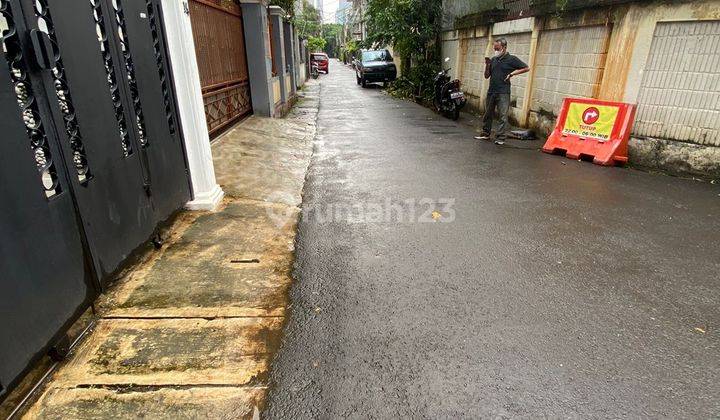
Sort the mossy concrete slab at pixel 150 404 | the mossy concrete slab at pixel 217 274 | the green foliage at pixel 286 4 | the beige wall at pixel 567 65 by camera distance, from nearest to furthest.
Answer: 1. the mossy concrete slab at pixel 150 404
2. the mossy concrete slab at pixel 217 274
3. the beige wall at pixel 567 65
4. the green foliage at pixel 286 4

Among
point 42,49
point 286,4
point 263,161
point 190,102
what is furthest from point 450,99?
point 42,49

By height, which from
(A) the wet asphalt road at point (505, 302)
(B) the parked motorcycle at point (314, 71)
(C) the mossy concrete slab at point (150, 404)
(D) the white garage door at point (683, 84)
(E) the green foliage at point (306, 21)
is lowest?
(A) the wet asphalt road at point (505, 302)

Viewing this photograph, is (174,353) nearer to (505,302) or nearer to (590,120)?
(505,302)

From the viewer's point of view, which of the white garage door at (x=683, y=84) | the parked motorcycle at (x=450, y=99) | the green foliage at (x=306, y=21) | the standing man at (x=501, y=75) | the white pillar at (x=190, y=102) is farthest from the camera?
the green foliage at (x=306, y=21)

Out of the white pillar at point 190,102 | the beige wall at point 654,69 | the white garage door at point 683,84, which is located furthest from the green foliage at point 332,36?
the white pillar at point 190,102

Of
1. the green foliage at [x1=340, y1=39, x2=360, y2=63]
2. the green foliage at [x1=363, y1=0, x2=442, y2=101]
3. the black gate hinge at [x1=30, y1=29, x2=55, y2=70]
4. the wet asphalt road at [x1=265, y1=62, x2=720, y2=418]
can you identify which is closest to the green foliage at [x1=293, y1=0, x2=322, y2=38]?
the green foliage at [x1=340, y1=39, x2=360, y2=63]

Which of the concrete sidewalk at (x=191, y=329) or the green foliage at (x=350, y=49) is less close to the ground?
the green foliage at (x=350, y=49)

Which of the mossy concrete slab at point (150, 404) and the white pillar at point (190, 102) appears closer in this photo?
the mossy concrete slab at point (150, 404)

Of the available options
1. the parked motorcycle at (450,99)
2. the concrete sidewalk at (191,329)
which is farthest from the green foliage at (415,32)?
the concrete sidewalk at (191,329)

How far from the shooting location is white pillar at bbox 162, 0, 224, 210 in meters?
3.90

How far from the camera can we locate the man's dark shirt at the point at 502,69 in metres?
7.87

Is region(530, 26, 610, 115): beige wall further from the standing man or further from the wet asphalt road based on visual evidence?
the wet asphalt road

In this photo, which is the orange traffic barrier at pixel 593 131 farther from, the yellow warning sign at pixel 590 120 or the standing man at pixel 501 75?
the standing man at pixel 501 75

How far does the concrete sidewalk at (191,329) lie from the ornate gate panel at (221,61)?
10.9ft
